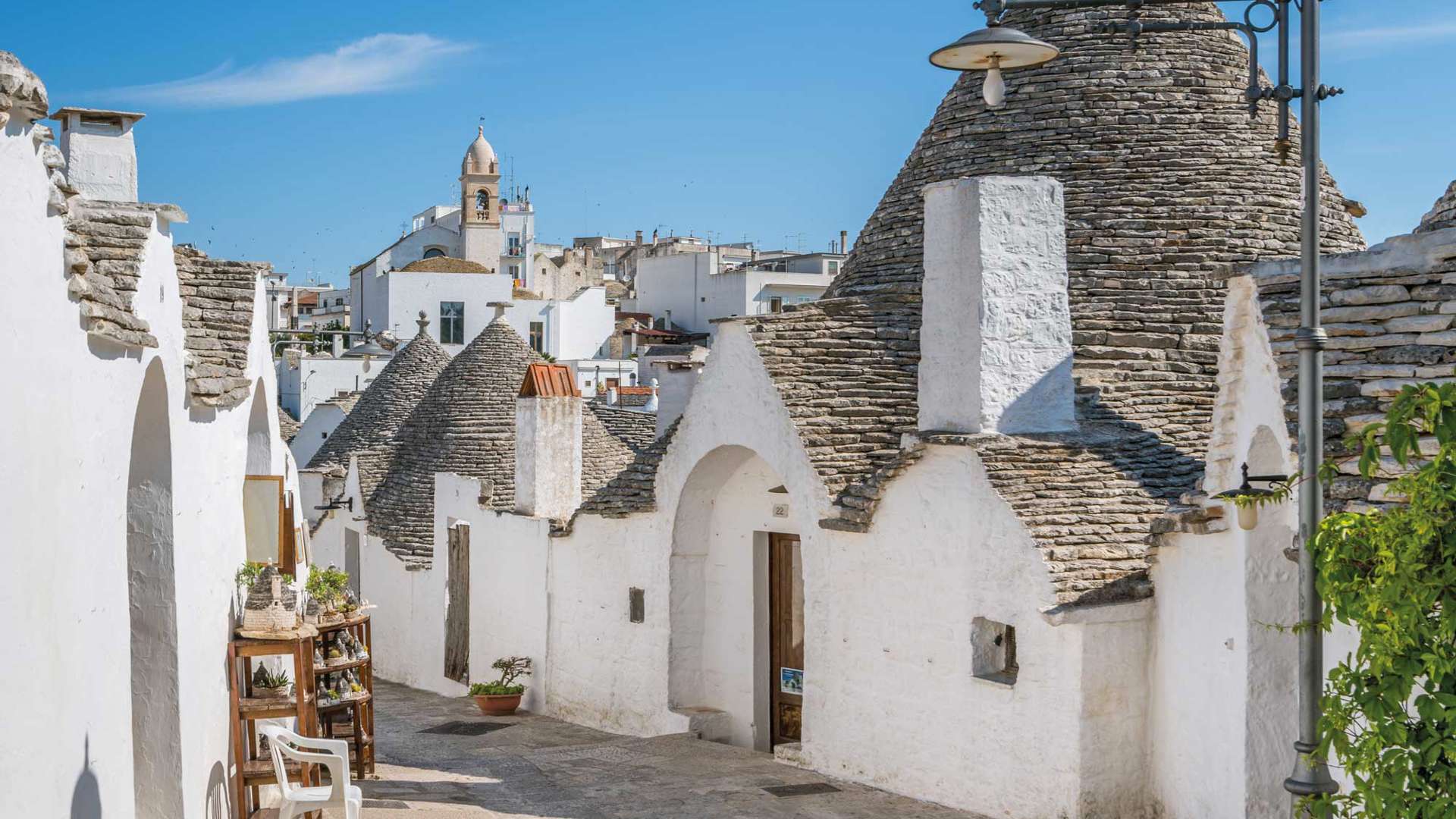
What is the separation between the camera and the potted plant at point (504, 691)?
755 inches

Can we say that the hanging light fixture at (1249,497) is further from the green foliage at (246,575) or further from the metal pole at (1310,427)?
the green foliage at (246,575)

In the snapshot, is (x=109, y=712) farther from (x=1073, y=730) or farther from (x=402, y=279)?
(x=402, y=279)

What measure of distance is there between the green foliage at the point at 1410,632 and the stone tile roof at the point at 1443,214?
20.6 ft

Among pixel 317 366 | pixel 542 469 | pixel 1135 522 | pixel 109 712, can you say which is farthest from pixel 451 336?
pixel 109 712

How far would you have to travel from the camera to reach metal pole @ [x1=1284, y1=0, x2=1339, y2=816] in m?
6.35

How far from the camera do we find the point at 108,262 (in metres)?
7.96

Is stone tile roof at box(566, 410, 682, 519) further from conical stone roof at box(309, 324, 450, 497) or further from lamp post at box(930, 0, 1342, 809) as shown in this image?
lamp post at box(930, 0, 1342, 809)

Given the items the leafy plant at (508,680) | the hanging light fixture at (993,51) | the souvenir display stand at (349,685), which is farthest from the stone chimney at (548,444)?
the hanging light fixture at (993,51)

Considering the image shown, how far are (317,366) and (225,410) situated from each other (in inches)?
1483

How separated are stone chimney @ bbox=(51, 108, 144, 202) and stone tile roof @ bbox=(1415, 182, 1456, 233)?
27.6ft

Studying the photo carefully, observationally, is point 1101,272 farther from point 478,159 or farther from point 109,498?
point 478,159

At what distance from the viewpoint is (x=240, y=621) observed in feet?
34.2

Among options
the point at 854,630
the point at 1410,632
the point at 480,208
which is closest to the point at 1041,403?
the point at 854,630

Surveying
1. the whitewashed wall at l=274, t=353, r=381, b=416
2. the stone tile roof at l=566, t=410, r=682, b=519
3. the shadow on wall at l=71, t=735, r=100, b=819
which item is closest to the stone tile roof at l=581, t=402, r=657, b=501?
the stone tile roof at l=566, t=410, r=682, b=519
